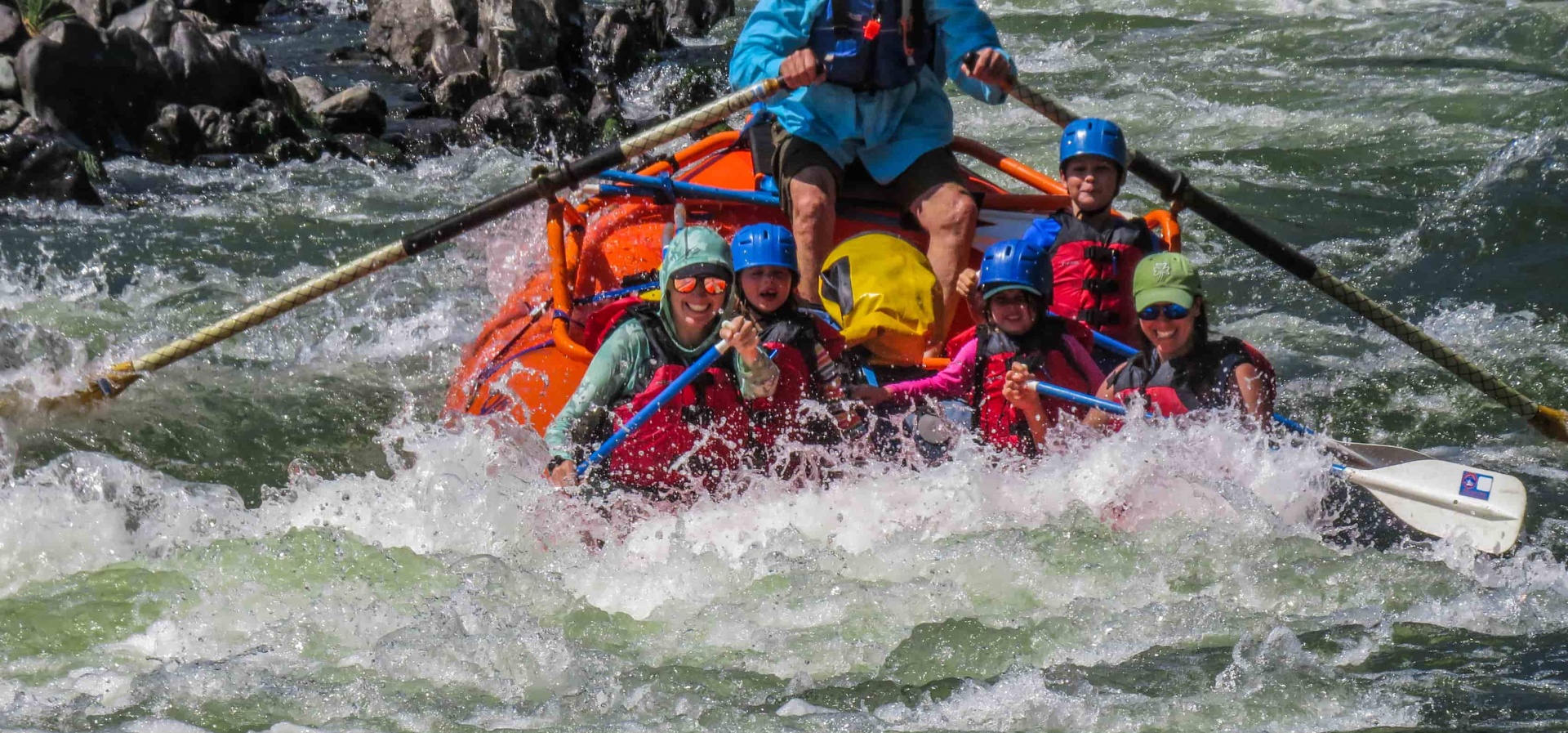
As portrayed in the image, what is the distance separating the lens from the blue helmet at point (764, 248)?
188 inches

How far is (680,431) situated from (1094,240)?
1683mm

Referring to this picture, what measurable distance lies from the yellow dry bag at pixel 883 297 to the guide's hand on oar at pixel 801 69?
0.57m

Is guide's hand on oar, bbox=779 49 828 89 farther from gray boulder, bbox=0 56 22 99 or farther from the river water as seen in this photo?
gray boulder, bbox=0 56 22 99

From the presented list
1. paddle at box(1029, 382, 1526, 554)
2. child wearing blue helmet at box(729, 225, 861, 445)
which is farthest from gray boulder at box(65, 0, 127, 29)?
paddle at box(1029, 382, 1526, 554)

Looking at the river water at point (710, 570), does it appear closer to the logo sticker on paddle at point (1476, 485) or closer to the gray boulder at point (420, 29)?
the logo sticker on paddle at point (1476, 485)

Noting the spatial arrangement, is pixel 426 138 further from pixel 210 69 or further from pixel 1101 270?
pixel 1101 270

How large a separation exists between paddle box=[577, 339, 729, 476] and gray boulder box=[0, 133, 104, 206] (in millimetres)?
6472

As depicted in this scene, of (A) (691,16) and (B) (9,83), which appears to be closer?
(B) (9,83)

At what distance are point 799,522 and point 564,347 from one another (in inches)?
44.9

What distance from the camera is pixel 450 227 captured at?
6.04 m

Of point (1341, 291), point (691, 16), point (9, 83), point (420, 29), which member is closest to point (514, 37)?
point (420, 29)

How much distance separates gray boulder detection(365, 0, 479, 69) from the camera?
14.1 metres

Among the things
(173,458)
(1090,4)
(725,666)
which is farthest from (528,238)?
(1090,4)

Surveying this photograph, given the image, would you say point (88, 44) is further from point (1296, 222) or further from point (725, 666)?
point (725, 666)
